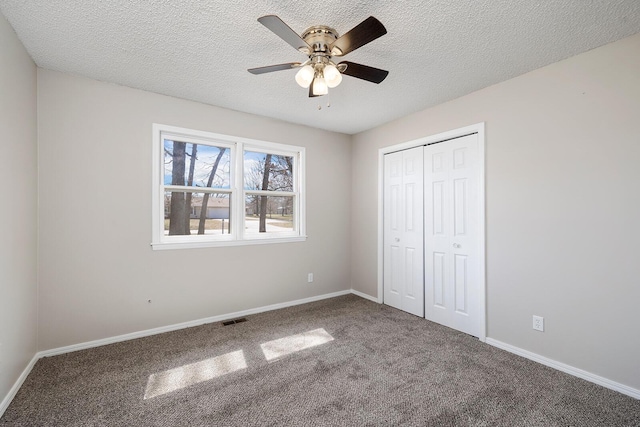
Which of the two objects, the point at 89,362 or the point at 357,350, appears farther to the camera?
the point at 357,350

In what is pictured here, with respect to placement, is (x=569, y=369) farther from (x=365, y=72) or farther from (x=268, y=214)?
(x=268, y=214)

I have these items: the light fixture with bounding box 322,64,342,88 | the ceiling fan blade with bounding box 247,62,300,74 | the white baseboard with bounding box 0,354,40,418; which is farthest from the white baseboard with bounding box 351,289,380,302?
the white baseboard with bounding box 0,354,40,418

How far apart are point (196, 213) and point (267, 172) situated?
3.48ft

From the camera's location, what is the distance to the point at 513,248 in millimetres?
2689

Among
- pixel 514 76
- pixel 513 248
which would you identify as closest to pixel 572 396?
pixel 513 248

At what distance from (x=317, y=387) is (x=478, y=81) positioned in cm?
303

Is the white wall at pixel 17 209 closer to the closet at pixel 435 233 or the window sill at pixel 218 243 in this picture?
the window sill at pixel 218 243

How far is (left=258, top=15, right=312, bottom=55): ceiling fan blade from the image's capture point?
1.47m

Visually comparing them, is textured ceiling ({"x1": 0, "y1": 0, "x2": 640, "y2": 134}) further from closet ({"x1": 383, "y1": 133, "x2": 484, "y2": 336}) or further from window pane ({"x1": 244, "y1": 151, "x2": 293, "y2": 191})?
window pane ({"x1": 244, "y1": 151, "x2": 293, "y2": 191})

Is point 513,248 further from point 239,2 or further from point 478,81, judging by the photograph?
point 239,2

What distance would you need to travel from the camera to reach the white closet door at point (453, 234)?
3.02m

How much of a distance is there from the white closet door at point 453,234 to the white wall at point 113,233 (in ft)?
6.89

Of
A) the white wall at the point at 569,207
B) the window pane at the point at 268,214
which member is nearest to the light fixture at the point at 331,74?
the white wall at the point at 569,207

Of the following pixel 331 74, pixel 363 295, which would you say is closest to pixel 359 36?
pixel 331 74
